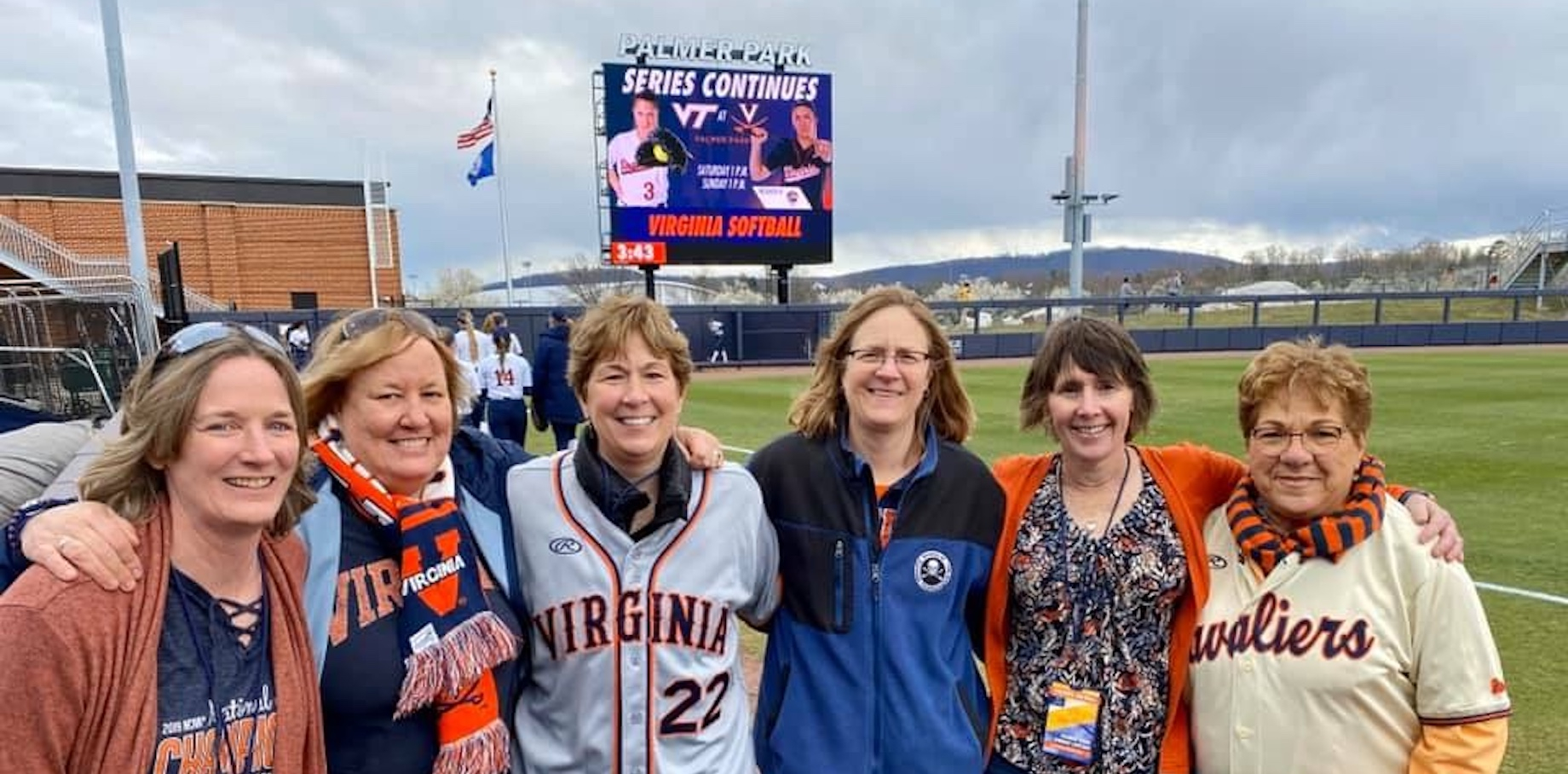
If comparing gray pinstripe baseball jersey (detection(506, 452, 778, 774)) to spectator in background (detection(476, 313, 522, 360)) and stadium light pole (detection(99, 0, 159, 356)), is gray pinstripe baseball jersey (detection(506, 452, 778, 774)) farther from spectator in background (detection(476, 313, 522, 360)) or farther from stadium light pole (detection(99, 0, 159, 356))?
stadium light pole (detection(99, 0, 159, 356))

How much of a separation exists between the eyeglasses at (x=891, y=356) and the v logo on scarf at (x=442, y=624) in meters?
1.15

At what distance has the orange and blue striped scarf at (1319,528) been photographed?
210cm

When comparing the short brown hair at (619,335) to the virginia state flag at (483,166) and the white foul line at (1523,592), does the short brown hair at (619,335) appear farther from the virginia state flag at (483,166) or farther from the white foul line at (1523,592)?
the virginia state flag at (483,166)

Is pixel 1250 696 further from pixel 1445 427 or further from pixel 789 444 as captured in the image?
pixel 1445 427

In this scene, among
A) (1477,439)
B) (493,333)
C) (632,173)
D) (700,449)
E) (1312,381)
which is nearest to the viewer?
(1312,381)

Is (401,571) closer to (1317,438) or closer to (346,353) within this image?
(346,353)

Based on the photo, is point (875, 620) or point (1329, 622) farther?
point (875, 620)

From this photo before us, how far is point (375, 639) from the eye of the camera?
195 cm

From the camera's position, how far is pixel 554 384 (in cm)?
999

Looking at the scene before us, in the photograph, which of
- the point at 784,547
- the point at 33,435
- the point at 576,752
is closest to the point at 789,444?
the point at 784,547

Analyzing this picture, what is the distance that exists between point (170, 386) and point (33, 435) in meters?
1.46

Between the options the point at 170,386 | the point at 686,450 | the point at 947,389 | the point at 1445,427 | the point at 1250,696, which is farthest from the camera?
the point at 1445,427

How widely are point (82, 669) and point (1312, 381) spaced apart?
2662 mm

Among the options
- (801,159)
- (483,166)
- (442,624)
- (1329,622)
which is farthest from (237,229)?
(1329,622)
